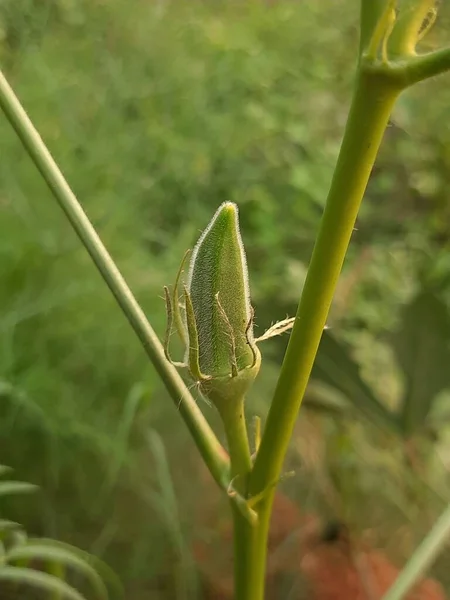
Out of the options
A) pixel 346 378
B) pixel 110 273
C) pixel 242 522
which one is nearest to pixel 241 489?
pixel 242 522

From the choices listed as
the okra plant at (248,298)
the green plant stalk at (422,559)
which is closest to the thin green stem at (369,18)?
the okra plant at (248,298)

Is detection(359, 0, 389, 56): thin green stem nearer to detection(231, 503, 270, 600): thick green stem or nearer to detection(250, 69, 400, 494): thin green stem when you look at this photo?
detection(250, 69, 400, 494): thin green stem

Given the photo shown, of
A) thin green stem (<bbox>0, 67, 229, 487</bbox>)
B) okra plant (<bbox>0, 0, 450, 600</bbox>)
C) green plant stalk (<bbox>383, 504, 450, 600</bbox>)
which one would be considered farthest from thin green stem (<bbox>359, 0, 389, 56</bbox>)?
green plant stalk (<bbox>383, 504, 450, 600</bbox>)

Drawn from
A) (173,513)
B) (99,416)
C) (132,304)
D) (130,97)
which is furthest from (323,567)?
(130,97)

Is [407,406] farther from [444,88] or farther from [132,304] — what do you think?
[444,88]

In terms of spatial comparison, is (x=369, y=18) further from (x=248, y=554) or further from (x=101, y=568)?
(x=101, y=568)

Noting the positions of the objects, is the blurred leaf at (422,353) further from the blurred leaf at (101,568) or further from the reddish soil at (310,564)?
the blurred leaf at (101,568)
